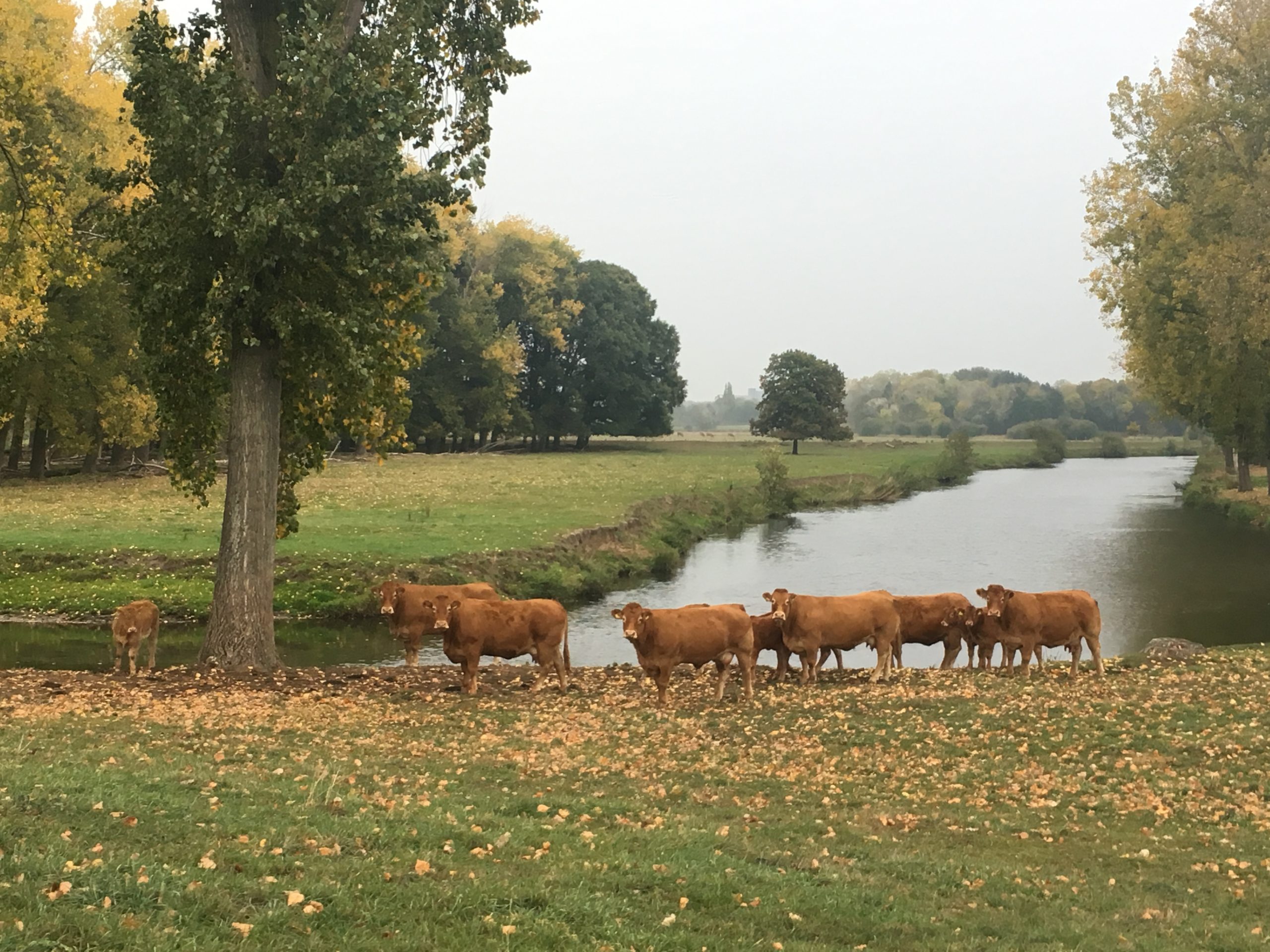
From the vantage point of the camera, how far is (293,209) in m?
15.6

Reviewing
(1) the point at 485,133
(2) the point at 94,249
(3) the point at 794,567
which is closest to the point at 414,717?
(1) the point at 485,133

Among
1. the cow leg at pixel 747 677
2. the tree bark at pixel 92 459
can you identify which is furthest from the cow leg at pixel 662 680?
the tree bark at pixel 92 459

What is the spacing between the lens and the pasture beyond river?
24.2 m

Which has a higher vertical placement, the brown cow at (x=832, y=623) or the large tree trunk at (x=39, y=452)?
the large tree trunk at (x=39, y=452)

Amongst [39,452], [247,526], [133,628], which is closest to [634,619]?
[247,526]

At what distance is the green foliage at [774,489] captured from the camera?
57.2 metres

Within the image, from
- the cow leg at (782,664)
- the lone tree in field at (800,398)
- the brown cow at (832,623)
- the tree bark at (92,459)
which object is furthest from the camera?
the lone tree in field at (800,398)

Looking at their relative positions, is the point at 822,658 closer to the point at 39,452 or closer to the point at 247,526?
the point at 247,526

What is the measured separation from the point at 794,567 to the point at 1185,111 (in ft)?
78.5

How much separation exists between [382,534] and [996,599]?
67.5 feet

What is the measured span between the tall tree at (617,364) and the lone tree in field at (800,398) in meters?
11.6

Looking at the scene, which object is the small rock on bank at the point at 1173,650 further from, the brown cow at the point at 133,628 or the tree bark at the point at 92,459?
the tree bark at the point at 92,459

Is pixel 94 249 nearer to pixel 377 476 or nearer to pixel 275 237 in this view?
pixel 377 476

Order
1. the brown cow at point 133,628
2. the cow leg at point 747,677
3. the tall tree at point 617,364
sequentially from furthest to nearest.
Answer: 1. the tall tree at point 617,364
2. the brown cow at point 133,628
3. the cow leg at point 747,677
